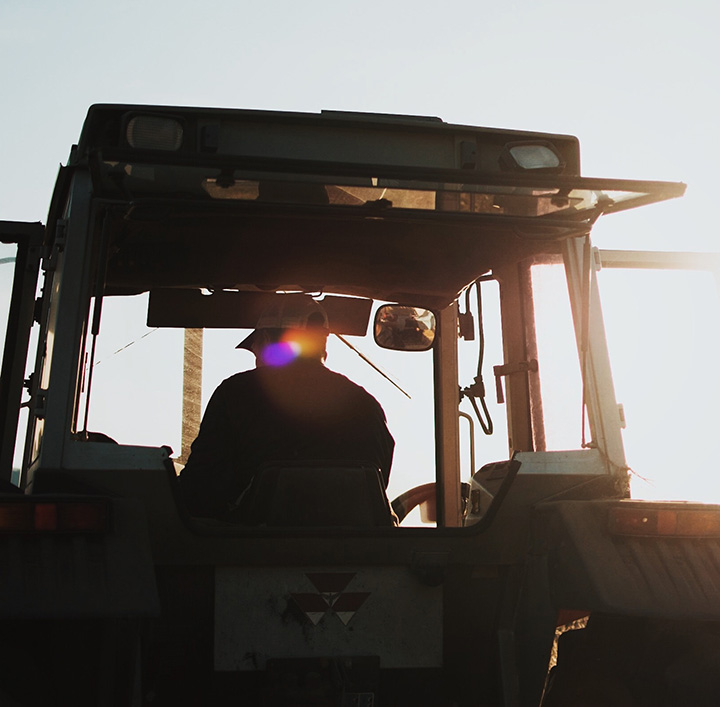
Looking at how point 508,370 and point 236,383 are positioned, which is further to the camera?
point 508,370

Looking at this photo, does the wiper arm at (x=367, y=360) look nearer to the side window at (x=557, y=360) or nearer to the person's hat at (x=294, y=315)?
the person's hat at (x=294, y=315)

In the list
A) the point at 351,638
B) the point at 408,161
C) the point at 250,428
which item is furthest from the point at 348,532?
the point at 408,161

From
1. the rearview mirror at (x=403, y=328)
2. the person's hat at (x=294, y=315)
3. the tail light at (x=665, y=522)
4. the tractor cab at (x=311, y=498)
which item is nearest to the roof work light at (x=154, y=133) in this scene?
the tractor cab at (x=311, y=498)

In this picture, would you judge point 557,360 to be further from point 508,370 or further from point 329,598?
point 329,598

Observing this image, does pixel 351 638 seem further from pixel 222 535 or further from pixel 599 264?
pixel 599 264

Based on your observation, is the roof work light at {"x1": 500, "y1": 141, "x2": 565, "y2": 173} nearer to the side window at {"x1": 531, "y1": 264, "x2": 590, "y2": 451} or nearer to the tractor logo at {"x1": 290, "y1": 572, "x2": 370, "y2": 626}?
the side window at {"x1": 531, "y1": 264, "x2": 590, "y2": 451}

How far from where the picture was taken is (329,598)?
309 cm

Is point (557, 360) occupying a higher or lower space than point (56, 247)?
lower

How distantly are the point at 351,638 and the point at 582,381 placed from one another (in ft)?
3.70

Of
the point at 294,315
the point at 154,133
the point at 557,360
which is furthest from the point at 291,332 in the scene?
the point at 154,133

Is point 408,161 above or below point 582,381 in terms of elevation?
above

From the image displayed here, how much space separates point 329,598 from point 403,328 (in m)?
1.83

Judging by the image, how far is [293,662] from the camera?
9.98 ft

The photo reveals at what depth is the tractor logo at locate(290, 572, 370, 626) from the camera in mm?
3072
